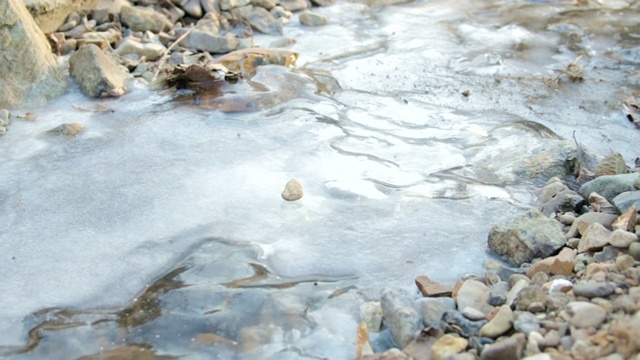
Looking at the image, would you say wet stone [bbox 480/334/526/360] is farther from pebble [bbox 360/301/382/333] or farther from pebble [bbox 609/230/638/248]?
pebble [bbox 609/230/638/248]

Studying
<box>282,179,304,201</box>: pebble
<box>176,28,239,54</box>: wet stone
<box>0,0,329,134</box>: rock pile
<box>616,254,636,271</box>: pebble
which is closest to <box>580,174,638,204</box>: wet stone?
<box>616,254,636,271</box>: pebble

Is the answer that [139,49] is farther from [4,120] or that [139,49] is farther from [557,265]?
[557,265]

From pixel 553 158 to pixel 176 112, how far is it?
6.28 ft

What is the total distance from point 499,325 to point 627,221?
70 cm

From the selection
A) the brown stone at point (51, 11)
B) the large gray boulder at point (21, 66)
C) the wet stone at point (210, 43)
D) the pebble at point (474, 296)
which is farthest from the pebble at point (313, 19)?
the pebble at point (474, 296)

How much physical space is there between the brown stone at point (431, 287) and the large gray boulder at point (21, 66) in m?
2.47

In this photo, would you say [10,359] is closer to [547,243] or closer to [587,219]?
[547,243]

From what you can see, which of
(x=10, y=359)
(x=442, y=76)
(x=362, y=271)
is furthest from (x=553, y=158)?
(x=10, y=359)

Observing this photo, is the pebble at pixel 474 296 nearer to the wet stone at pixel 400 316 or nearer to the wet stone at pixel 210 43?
the wet stone at pixel 400 316

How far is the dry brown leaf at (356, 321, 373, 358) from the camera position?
2168mm

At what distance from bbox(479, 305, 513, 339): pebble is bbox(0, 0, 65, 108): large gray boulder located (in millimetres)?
2832

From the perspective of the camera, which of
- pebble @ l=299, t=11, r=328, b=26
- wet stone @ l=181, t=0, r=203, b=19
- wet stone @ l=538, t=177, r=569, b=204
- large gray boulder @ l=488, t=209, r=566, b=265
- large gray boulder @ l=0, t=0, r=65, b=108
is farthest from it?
pebble @ l=299, t=11, r=328, b=26

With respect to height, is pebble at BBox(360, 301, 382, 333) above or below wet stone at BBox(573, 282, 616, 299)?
below

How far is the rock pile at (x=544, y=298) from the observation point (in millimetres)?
1930
